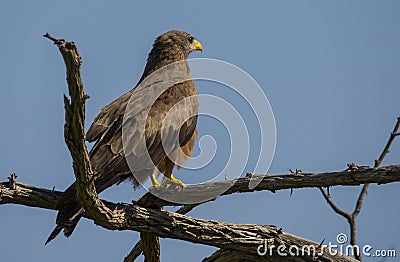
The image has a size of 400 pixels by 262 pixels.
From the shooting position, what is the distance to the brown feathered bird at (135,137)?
525cm

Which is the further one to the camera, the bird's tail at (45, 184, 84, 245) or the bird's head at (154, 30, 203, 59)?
the bird's head at (154, 30, 203, 59)

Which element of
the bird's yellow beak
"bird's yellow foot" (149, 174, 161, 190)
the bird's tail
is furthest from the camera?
the bird's yellow beak

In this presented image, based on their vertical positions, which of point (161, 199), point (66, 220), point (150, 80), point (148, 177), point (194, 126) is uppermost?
point (150, 80)

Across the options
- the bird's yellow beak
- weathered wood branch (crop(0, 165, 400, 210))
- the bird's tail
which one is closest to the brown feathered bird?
the bird's tail

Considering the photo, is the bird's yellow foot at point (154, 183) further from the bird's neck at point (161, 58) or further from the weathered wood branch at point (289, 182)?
the bird's neck at point (161, 58)

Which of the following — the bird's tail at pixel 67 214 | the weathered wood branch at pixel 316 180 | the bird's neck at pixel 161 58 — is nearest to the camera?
the bird's tail at pixel 67 214

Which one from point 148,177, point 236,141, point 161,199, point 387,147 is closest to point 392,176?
point 387,147

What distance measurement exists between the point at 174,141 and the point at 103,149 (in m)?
0.86

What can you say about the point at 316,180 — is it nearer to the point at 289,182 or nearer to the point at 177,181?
the point at 289,182

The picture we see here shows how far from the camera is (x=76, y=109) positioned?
13.6 ft

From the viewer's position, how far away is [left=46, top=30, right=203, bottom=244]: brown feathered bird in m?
5.25

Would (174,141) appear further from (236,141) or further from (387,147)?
(387,147)

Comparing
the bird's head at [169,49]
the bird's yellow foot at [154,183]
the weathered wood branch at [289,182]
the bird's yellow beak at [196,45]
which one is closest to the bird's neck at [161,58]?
the bird's head at [169,49]

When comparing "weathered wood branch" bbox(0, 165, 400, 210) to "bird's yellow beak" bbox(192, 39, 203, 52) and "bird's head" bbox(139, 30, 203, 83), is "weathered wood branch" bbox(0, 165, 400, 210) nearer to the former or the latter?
"bird's head" bbox(139, 30, 203, 83)
